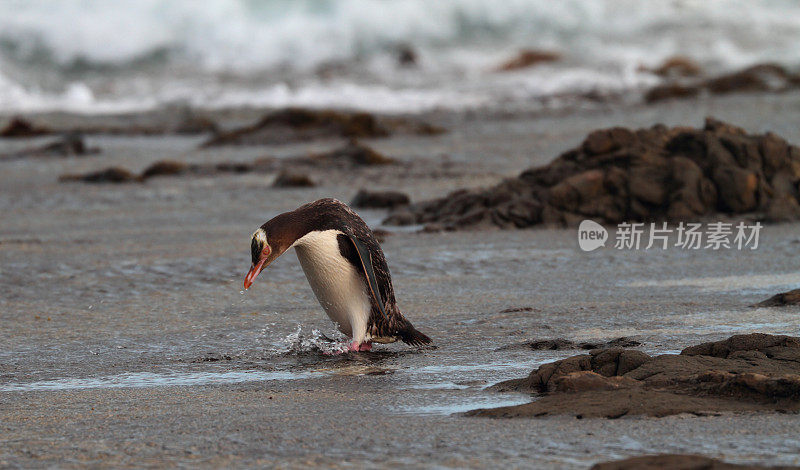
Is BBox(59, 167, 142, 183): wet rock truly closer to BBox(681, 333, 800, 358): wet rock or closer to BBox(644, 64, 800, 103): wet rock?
BBox(681, 333, 800, 358): wet rock

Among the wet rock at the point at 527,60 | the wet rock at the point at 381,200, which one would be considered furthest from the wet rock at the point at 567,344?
the wet rock at the point at 527,60

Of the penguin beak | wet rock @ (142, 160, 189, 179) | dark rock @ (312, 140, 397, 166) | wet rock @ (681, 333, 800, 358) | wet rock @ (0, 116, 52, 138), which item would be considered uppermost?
wet rock @ (0, 116, 52, 138)

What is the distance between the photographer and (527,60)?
127 ft

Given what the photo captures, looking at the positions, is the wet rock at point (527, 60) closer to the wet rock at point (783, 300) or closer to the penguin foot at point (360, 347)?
the wet rock at point (783, 300)

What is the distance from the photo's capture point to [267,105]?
105 ft

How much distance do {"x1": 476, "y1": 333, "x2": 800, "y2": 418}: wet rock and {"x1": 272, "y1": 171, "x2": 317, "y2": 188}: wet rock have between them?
9.29 metres

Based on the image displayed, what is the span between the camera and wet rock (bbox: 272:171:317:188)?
13.5 meters

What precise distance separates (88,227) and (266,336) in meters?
5.18

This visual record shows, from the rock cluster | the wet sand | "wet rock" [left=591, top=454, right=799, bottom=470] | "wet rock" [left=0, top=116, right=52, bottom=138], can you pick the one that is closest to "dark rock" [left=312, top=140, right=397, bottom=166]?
the rock cluster

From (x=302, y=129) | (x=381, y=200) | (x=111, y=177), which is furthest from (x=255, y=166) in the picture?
(x=302, y=129)

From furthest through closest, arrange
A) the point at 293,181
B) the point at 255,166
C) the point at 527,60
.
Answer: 1. the point at 527,60
2. the point at 255,166
3. the point at 293,181

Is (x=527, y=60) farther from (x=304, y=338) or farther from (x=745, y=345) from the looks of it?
(x=745, y=345)

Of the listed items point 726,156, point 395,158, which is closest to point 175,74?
point 395,158

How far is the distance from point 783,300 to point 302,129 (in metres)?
16.1
